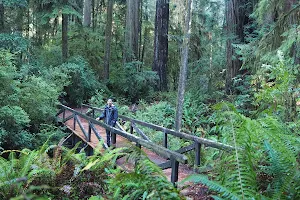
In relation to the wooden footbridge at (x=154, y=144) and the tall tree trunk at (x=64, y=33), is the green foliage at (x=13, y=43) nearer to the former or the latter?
the wooden footbridge at (x=154, y=144)

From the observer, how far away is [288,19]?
8.85m

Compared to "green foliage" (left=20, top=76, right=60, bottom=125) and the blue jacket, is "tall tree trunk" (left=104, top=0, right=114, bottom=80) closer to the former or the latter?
"green foliage" (left=20, top=76, right=60, bottom=125)

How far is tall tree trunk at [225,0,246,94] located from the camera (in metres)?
14.2

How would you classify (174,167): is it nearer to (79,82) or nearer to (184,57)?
(184,57)

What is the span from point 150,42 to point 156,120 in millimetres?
15584

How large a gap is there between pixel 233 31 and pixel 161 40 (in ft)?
21.9

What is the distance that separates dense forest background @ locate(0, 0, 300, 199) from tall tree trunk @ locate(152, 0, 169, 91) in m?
0.07

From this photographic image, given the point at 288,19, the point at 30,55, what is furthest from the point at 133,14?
the point at 288,19

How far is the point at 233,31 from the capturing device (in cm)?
1455

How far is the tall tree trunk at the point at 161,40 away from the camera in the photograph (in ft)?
65.4

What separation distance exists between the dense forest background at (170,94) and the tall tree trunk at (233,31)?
1.9 inches

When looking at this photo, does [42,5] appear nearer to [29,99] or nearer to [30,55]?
[30,55]

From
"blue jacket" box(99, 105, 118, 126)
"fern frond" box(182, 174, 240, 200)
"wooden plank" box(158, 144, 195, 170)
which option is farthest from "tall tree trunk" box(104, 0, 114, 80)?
"fern frond" box(182, 174, 240, 200)

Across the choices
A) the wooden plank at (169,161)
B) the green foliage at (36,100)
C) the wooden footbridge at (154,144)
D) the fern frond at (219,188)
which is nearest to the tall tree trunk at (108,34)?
the wooden footbridge at (154,144)
